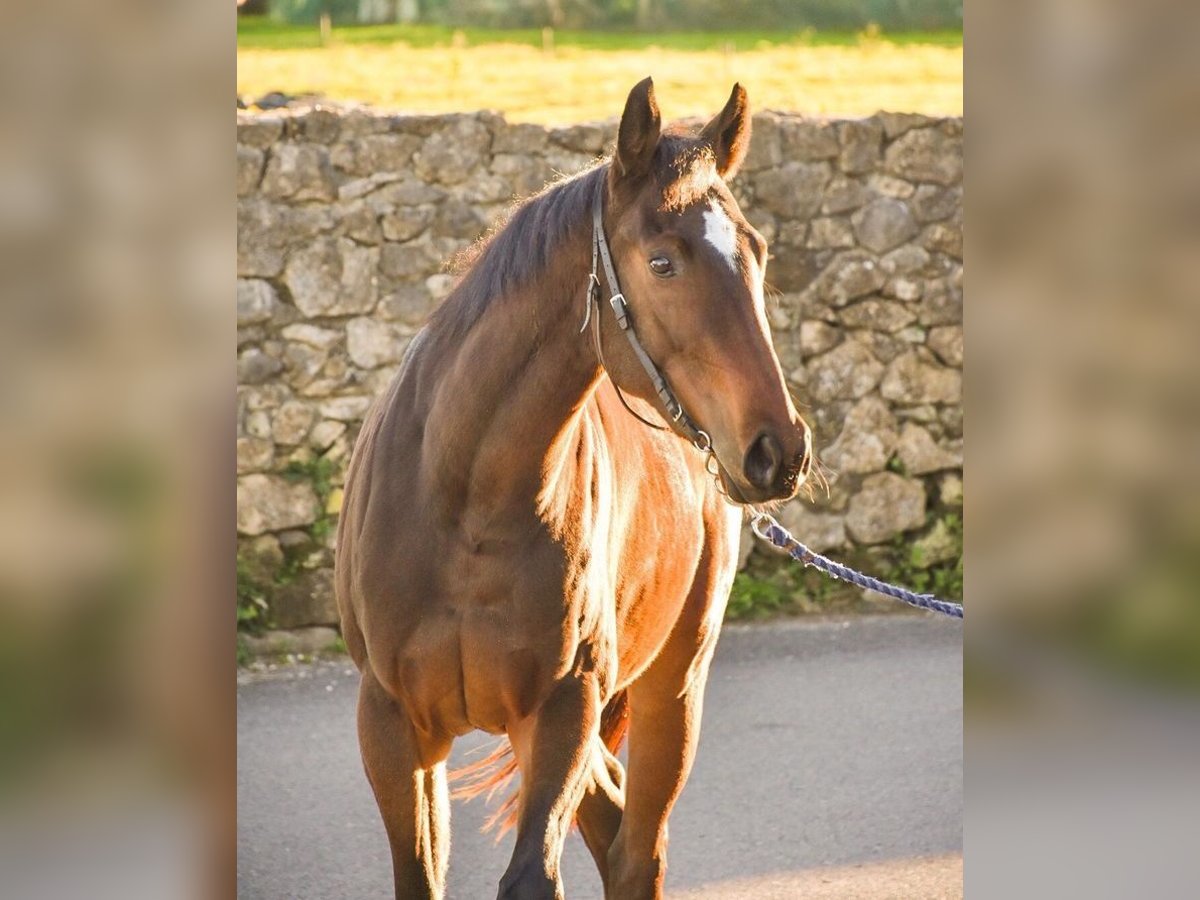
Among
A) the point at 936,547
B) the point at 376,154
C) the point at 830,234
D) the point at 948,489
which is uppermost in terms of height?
the point at 376,154

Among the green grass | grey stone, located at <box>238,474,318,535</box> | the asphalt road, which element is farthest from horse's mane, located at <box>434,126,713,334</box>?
the green grass

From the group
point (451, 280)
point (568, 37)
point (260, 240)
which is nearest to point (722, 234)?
point (451, 280)

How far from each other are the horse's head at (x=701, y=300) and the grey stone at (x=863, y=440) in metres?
4.13

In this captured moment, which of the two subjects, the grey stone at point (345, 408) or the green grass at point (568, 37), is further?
the green grass at point (568, 37)

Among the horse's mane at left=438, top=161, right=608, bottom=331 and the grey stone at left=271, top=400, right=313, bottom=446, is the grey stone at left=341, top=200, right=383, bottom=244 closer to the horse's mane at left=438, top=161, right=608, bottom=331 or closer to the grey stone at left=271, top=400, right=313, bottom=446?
the grey stone at left=271, top=400, right=313, bottom=446

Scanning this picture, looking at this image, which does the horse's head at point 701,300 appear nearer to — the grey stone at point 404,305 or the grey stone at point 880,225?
the grey stone at point 404,305

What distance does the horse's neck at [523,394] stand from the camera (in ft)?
7.36

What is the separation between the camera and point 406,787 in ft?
7.95

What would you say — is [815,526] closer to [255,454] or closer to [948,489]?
[948,489]

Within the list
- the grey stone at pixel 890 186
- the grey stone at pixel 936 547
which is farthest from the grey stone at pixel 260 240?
the grey stone at pixel 936 547

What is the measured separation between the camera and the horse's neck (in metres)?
2.24

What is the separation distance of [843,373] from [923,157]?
3.58 feet
